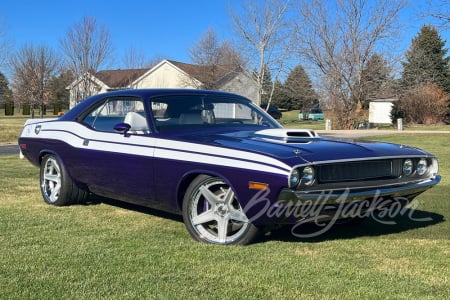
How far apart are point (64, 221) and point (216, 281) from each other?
2.51 metres

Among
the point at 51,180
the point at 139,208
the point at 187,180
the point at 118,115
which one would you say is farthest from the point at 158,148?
the point at 51,180

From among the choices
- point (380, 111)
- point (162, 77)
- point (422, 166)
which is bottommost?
point (422, 166)

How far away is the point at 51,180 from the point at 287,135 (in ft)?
10.6

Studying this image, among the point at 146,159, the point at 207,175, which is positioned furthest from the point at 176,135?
the point at 207,175

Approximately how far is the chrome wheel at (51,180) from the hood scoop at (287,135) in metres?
2.70

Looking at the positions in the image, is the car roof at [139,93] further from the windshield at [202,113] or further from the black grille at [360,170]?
the black grille at [360,170]

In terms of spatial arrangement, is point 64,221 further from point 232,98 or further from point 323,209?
point 323,209

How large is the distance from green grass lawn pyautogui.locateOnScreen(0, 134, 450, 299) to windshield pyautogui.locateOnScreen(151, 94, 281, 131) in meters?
1.07

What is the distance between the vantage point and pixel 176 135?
485 centimetres

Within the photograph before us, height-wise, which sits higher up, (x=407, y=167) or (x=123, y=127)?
(x=123, y=127)

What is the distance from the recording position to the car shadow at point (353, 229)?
4730 mm

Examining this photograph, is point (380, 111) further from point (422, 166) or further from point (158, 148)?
point (158, 148)

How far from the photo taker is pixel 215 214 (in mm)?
4430

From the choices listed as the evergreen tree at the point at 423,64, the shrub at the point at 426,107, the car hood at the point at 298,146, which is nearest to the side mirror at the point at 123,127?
the car hood at the point at 298,146
